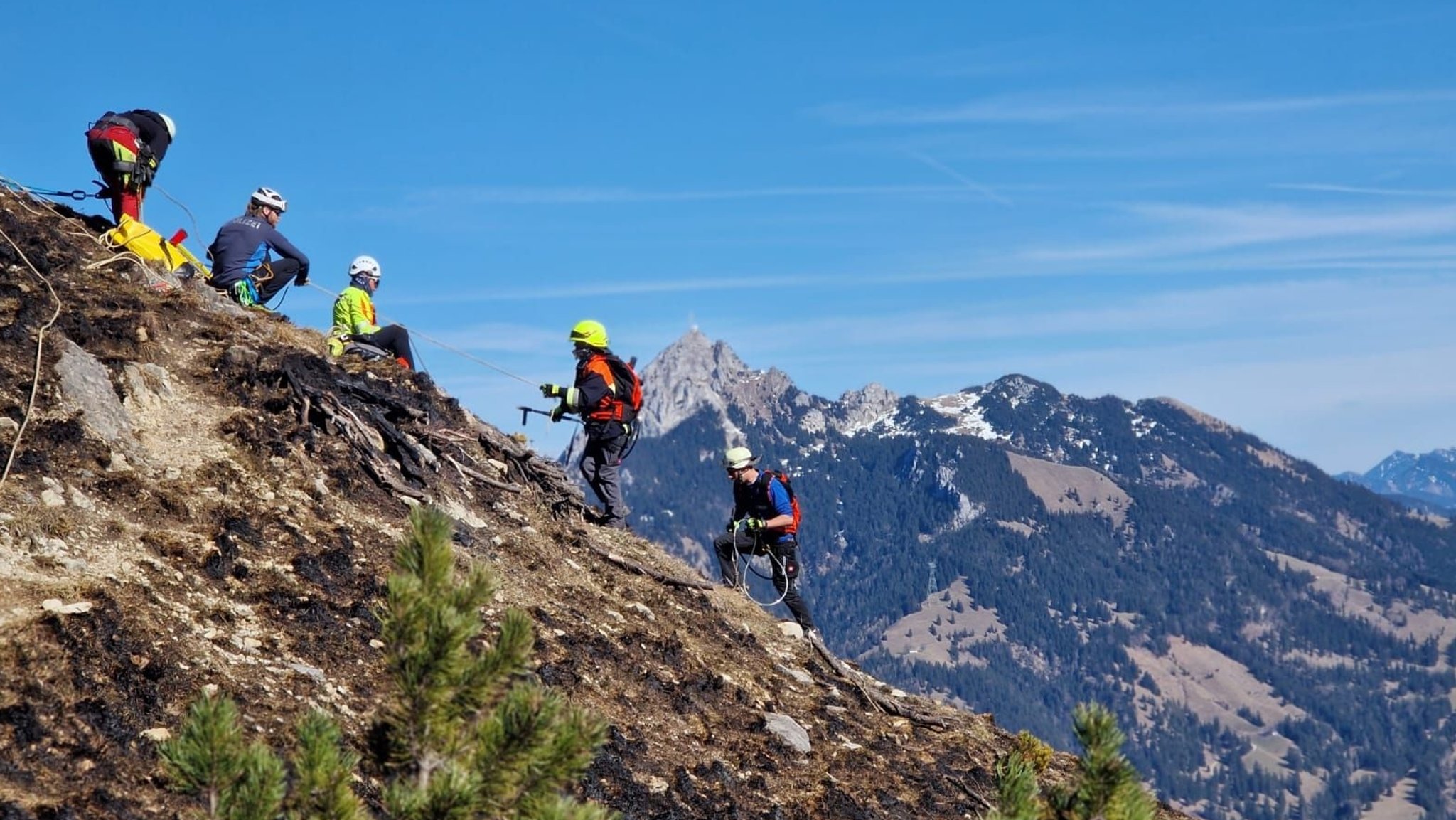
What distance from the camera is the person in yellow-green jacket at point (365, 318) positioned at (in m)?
20.5

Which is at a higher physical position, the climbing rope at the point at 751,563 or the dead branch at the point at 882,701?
the climbing rope at the point at 751,563

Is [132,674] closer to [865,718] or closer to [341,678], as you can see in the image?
[341,678]

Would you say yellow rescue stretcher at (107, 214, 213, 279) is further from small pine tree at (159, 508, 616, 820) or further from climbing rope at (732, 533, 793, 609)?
small pine tree at (159, 508, 616, 820)

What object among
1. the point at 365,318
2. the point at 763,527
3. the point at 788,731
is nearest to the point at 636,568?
the point at 763,527

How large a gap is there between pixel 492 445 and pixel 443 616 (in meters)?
13.0

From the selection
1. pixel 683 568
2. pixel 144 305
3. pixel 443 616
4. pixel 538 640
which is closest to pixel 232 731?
pixel 443 616

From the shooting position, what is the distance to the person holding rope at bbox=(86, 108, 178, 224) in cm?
1925

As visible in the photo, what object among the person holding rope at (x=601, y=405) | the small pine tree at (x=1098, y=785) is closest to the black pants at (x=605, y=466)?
the person holding rope at (x=601, y=405)

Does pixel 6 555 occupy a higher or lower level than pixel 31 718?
higher

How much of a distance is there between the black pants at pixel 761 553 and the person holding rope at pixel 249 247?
7.71 meters

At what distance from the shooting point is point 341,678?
1218 centimetres

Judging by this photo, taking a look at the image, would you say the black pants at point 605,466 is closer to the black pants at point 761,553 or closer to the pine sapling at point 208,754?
the black pants at point 761,553

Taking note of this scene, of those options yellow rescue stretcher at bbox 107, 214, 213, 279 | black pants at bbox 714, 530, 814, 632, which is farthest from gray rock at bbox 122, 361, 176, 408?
black pants at bbox 714, 530, 814, 632

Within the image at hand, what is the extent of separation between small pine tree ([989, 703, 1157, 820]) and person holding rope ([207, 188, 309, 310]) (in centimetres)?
1467
